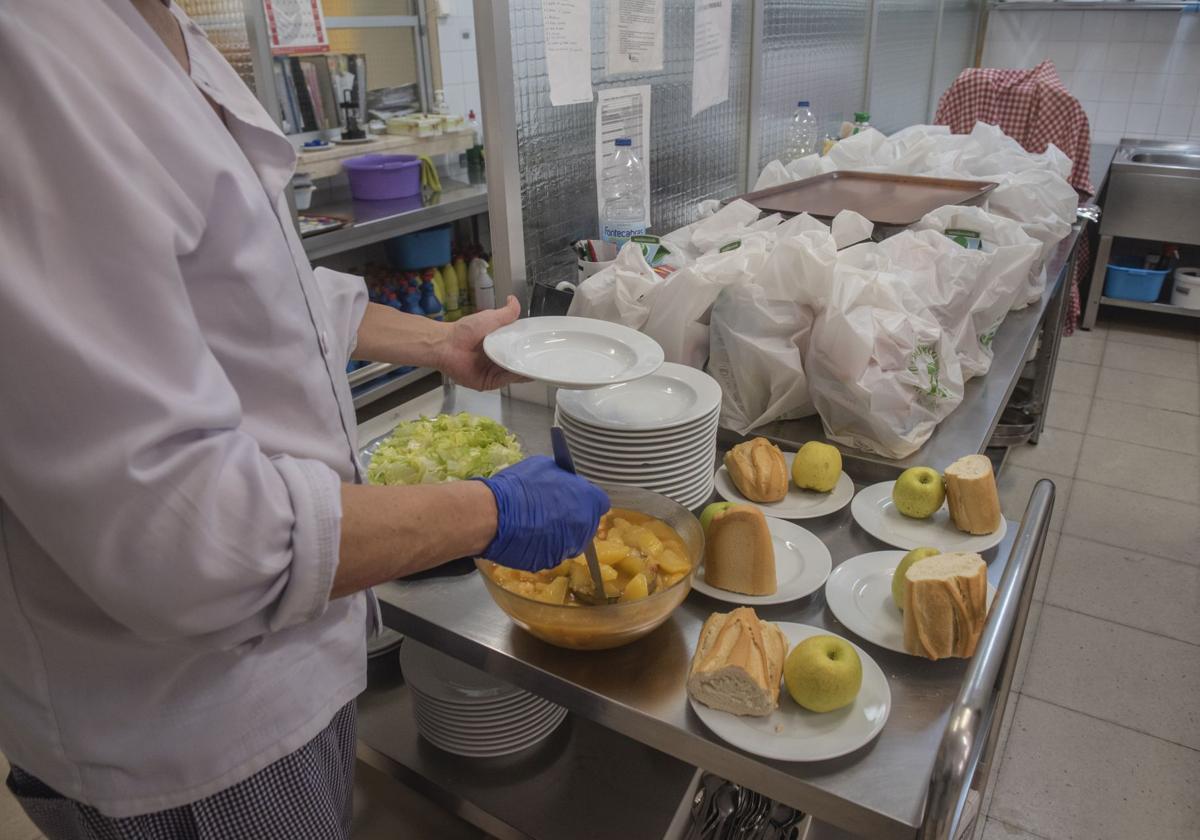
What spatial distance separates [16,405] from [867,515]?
1.05 metres

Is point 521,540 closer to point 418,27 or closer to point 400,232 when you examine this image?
point 400,232

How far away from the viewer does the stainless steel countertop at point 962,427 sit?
1.41 meters

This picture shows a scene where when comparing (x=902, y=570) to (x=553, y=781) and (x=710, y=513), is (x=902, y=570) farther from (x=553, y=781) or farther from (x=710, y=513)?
(x=553, y=781)

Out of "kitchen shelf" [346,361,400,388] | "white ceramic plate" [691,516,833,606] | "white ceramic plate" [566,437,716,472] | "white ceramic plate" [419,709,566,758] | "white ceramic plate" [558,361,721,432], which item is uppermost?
"white ceramic plate" [558,361,721,432]

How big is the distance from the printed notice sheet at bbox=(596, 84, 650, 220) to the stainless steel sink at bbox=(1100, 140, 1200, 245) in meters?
3.32

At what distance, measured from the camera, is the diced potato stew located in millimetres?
979

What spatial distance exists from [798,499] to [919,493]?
0.59ft

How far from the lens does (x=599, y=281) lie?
1.52 meters

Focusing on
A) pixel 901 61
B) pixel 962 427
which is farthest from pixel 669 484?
pixel 901 61

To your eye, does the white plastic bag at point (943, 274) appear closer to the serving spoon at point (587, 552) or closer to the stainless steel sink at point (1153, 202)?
the serving spoon at point (587, 552)

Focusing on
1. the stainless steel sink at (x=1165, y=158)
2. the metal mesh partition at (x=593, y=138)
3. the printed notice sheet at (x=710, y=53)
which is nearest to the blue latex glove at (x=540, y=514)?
the metal mesh partition at (x=593, y=138)

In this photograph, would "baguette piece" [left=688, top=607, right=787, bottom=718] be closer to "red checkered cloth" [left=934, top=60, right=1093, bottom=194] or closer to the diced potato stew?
the diced potato stew

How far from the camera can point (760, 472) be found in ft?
4.21

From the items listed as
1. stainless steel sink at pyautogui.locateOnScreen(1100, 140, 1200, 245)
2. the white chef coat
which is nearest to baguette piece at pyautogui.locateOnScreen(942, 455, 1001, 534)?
the white chef coat
